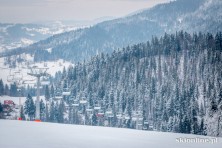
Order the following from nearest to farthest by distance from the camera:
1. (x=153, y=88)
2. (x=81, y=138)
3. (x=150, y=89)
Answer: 1. (x=81, y=138)
2. (x=150, y=89)
3. (x=153, y=88)

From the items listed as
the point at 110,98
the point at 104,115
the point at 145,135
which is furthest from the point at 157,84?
the point at 145,135

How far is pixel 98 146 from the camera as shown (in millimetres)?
8156

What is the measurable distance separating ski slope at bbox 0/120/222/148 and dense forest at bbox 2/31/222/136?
51.9m

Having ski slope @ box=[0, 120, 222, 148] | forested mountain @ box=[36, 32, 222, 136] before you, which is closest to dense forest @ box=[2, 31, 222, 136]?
forested mountain @ box=[36, 32, 222, 136]

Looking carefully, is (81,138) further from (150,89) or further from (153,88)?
(153,88)

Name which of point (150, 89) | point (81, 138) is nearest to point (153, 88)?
point (150, 89)

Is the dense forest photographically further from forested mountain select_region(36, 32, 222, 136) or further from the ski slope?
the ski slope

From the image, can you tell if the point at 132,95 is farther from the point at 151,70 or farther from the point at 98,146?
the point at 98,146

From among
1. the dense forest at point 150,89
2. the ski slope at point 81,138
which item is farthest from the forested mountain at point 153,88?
the ski slope at point 81,138

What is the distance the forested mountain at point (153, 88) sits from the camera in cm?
7519

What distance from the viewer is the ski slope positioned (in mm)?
8266

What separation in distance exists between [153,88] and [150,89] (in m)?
1.71

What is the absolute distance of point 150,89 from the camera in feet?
295

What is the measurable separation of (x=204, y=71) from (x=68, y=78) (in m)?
41.3
